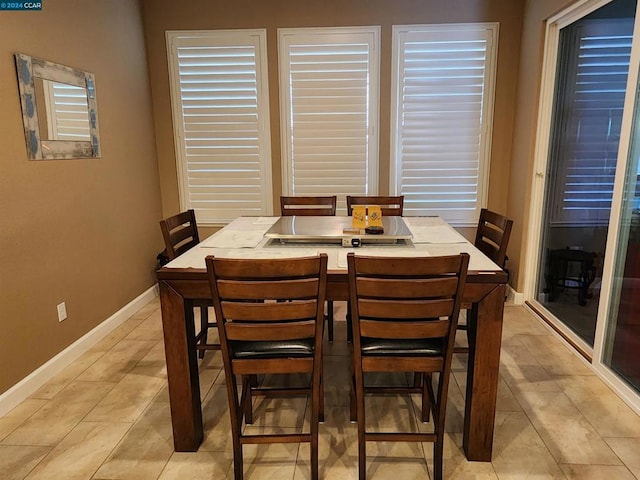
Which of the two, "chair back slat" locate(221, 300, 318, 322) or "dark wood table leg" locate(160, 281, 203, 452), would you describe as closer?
"chair back slat" locate(221, 300, 318, 322)

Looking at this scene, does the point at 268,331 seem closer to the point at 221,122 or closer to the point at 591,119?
the point at 591,119

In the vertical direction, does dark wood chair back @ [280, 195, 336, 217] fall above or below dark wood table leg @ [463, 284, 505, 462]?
above

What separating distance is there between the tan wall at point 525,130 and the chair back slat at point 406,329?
2.36 metres

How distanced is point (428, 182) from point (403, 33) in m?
Result: 1.33

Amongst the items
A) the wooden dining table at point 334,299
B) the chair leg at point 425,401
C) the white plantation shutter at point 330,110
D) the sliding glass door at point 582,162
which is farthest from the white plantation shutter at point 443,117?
the chair leg at point 425,401

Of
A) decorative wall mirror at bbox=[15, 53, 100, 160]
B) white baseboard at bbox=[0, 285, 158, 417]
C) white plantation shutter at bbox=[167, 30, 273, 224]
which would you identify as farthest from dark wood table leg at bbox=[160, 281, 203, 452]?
white plantation shutter at bbox=[167, 30, 273, 224]

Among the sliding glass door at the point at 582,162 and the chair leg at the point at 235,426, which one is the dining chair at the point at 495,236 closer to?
the sliding glass door at the point at 582,162

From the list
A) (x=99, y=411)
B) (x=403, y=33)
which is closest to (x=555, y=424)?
(x=99, y=411)

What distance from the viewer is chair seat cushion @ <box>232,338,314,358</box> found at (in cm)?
174

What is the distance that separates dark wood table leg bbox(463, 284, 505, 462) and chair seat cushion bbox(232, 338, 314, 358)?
0.68 meters

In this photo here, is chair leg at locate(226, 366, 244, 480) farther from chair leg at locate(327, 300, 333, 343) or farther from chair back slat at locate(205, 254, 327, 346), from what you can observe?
chair leg at locate(327, 300, 333, 343)

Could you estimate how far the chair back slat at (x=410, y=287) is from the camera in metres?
1.55

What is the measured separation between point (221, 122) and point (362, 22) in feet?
5.08

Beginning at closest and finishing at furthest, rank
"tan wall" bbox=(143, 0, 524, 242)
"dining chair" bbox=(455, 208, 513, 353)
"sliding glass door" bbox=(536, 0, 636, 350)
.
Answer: "dining chair" bbox=(455, 208, 513, 353), "sliding glass door" bbox=(536, 0, 636, 350), "tan wall" bbox=(143, 0, 524, 242)
